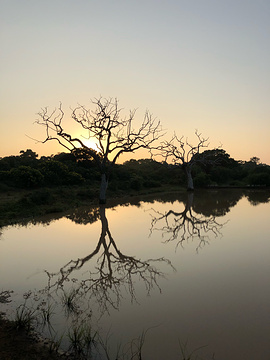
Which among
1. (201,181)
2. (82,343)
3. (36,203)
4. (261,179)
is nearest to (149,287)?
(82,343)

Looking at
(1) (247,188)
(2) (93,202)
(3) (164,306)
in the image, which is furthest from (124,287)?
(1) (247,188)

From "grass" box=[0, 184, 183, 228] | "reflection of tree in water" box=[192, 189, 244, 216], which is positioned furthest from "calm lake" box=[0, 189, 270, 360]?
"reflection of tree in water" box=[192, 189, 244, 216]

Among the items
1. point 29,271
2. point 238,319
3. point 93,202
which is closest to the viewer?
point 238,319

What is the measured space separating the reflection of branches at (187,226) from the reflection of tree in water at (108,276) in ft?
7.34

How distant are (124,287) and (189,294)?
1.24 meters

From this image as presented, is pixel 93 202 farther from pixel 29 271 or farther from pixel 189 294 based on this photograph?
pixel 189 294

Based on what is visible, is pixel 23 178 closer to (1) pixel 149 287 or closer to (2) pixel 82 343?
(1) pixel 149 287

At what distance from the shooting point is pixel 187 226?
1202cm

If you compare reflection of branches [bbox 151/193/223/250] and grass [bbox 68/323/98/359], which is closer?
grass [bbox 68/323/98/359]

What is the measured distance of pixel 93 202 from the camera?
21.7 meters

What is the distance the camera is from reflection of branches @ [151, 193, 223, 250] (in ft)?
32.6

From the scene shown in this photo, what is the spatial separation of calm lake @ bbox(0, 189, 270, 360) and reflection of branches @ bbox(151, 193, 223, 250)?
0.11 meters

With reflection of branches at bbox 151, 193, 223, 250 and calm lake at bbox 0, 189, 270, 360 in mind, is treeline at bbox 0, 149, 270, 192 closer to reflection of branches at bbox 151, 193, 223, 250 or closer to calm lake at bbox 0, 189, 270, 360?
reflection of branches at bbox 151, 193, 223, 250

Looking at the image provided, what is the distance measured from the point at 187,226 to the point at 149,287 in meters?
6.88
